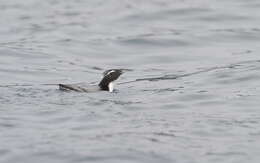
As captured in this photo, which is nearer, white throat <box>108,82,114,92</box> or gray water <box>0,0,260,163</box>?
gray water <box>0,0,260,163</box>

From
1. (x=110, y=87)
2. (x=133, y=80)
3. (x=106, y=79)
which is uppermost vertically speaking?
(x=133, y=80)

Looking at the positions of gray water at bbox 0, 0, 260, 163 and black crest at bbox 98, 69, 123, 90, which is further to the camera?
black crest at bbox 98, 69, 123, 90

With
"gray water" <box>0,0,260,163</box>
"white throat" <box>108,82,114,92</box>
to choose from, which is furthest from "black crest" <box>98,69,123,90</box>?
"gray water" <box>0,0,260,163</box>

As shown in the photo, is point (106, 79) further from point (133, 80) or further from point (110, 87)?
point (133, 80)

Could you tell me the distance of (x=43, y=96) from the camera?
14719 millimetres

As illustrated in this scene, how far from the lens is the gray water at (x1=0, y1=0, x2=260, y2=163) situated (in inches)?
444

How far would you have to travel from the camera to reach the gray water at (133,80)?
11.3m

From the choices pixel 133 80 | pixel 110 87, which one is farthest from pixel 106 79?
pixel 133 80

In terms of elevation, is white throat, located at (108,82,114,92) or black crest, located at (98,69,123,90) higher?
black crest, located at (98,69,123,90)

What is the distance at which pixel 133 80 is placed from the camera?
1692cm

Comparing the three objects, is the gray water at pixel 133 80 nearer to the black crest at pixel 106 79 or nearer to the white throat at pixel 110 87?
the white throat at pixel 110 87

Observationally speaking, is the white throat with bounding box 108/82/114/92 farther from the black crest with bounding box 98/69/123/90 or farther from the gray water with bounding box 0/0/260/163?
the gray water with bounding box 0/0/260/163

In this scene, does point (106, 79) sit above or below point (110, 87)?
above

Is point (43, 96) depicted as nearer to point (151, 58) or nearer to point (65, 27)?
point (151, 58)
